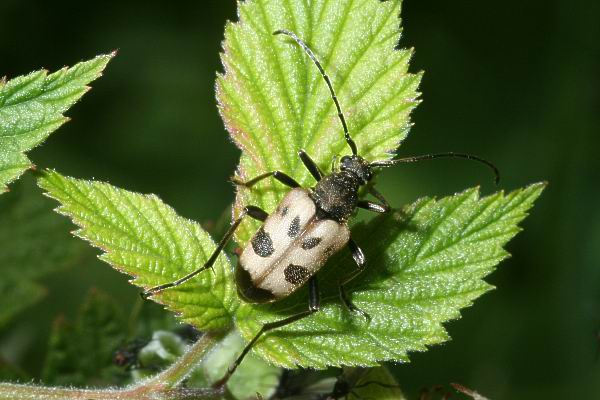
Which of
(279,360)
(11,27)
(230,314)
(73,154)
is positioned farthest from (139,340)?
(11,27)

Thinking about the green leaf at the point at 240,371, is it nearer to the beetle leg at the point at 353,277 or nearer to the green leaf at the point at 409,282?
the green leaf at the point at 409,282

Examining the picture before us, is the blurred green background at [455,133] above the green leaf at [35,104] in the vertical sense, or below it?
above

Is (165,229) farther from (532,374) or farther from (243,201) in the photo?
(532,374)

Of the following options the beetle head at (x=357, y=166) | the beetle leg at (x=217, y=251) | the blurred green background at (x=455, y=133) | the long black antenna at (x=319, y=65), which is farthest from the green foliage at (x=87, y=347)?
the blurred green background at (x=455, y=133)

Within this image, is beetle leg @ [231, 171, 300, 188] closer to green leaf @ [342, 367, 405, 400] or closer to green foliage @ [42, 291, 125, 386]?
green leaf @ [342, 367, 405, 400]

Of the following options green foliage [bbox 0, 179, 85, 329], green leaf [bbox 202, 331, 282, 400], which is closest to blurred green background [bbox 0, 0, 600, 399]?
green foliage [bbox 0, 179, 85, 329]

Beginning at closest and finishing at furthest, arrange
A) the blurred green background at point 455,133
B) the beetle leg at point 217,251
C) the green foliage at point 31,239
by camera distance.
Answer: the beetle leg at point 217,251
the green foliage at point 31,239
the blurred green background at point 455,133

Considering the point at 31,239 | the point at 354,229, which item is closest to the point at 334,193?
the point at 354,229
